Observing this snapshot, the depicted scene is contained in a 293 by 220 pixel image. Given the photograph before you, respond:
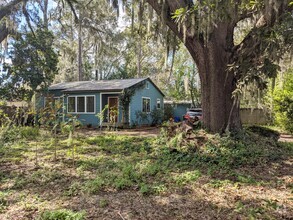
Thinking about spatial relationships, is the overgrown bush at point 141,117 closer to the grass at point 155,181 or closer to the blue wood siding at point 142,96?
the blue wood siding at point 142,96

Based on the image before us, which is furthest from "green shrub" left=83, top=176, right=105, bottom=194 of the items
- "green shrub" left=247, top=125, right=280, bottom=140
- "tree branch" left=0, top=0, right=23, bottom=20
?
"tree branch" left=0, top=0, right=23, bottom=20

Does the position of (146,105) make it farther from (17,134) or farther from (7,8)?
(7,8)

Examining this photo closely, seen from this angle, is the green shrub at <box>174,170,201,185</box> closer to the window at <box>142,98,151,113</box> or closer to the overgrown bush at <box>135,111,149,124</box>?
the overgrown bush at <box>135,111,149,124</box>

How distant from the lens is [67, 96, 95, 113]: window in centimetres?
1527

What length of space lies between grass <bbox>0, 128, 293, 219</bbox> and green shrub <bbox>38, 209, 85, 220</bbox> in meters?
0.01

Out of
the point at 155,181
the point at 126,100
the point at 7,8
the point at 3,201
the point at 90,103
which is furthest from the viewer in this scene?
the point at 90,103

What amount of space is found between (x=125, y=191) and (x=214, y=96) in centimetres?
363

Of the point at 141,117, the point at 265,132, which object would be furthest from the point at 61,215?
the point at 141,117

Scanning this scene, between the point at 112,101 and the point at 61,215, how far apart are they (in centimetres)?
1274

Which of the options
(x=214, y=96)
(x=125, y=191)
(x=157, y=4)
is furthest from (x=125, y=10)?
(x=125, y=191)

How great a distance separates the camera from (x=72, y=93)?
51.9ft

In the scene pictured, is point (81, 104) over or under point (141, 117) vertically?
over

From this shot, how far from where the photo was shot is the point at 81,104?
15.6 metres

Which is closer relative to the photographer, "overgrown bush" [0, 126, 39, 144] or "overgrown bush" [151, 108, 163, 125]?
"overgrown bush" [0, 126, 39, 144]
